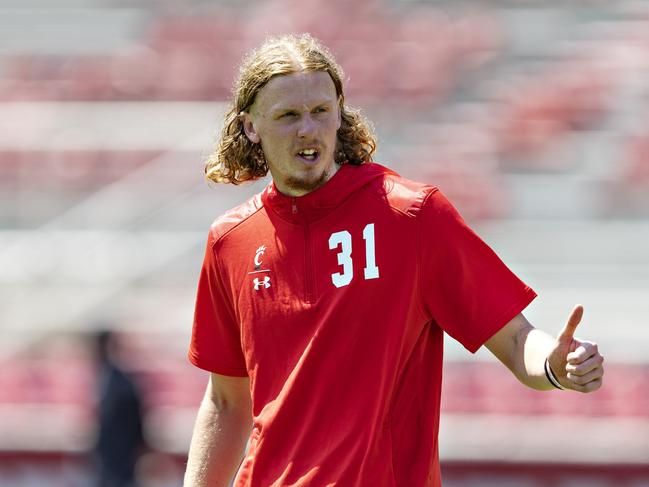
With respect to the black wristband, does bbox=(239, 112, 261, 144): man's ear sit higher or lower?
higher

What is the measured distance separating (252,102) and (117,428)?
5.98 m

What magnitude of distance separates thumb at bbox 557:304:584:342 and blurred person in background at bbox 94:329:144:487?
627 centimetres

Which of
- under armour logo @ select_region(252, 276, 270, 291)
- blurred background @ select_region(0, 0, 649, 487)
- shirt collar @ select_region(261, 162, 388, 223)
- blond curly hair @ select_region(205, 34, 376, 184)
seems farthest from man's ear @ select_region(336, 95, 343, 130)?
blurred background @ select_region(0, 0, 649, 487)

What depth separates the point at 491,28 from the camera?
1430 centimetres

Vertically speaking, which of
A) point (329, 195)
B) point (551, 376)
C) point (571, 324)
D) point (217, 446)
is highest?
point (329, 195)

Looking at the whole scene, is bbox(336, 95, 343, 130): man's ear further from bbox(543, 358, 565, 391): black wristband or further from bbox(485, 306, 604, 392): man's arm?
bbox(543, 358, 565, 391): black wristband

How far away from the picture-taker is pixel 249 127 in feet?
10.6

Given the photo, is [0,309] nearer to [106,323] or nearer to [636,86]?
[106,323]

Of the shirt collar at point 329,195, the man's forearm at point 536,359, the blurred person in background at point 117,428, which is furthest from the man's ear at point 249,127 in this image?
the blurred person in background at point 117,428

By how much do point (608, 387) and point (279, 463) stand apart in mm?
7580

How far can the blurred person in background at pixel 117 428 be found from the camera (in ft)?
28.7

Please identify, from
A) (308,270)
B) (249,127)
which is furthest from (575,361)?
(249,127)

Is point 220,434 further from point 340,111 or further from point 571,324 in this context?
point 571,324

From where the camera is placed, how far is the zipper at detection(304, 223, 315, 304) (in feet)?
9.77
